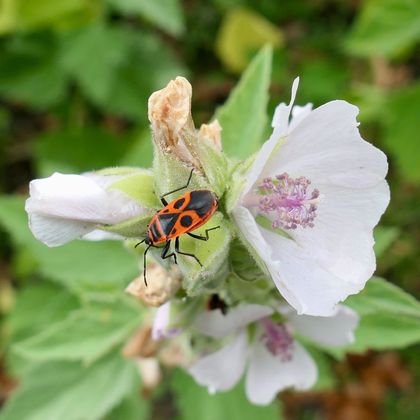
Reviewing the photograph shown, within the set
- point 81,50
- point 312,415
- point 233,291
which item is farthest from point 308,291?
point 312,415

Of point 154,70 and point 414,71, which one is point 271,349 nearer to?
point 154,70

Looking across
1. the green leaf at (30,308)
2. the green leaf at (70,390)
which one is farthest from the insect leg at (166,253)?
the green leaf at (30,308)

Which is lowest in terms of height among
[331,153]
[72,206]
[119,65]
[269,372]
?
[269,372]

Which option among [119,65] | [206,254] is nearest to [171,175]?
[206,254]

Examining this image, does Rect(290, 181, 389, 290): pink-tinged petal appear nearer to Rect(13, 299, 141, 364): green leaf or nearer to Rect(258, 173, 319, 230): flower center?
Rect(258, 173, 319, 230): flower center

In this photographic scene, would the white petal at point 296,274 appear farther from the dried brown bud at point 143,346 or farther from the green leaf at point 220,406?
the green leaf at point 220,406

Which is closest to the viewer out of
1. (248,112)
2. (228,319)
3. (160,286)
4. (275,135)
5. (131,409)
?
(275,135)

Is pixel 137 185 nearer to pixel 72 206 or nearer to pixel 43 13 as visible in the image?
pixel 72 206

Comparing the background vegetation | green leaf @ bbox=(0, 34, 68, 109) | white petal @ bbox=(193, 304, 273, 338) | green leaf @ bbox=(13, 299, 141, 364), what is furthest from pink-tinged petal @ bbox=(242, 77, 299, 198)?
green leaf @ bbox=(0, 34, 68, 109)
